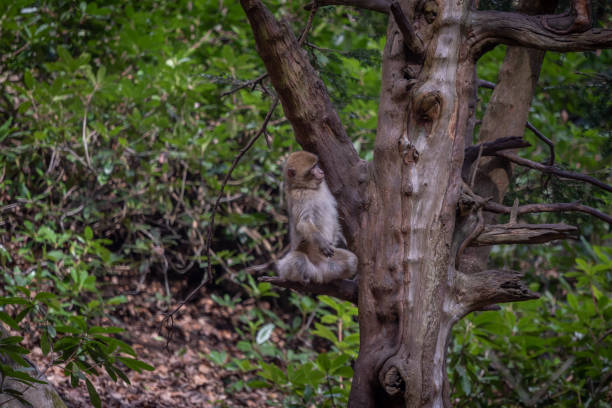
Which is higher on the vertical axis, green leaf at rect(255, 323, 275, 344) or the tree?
the tree

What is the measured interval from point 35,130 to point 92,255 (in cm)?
152

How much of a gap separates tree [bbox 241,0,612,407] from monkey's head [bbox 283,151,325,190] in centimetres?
17

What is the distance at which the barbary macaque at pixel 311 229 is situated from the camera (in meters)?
3.39

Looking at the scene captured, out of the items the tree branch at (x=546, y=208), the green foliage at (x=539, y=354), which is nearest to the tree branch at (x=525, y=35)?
the tree branch at (x=546, y=208)

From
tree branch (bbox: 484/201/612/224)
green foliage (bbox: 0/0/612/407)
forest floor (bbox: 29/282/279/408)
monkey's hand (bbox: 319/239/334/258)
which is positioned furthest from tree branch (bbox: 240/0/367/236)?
forest floor (bbox: 29/282/279/408)

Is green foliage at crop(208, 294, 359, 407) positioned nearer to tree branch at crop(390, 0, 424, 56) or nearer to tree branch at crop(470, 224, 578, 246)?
tree branch at crop(470, 224, 578, 246)

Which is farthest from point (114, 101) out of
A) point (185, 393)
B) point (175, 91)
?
point (185, 393)

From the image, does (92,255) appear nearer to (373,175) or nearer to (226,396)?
(226,396)

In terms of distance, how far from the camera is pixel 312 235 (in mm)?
3580

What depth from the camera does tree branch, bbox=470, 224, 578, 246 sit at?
279 cm

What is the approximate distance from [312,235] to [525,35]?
5.72 ft

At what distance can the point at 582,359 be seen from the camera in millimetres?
4859

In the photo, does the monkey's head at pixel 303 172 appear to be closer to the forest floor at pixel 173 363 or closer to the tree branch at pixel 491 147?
the tree branch at pixel 491 147

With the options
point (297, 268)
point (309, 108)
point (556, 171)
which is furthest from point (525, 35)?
point (297, 268)
